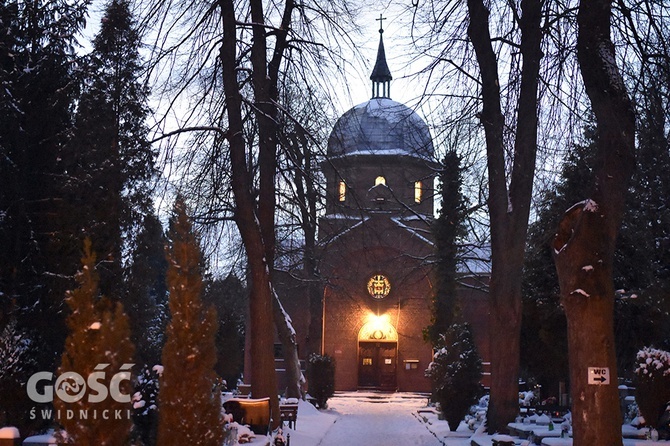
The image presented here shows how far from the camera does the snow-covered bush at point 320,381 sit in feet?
103

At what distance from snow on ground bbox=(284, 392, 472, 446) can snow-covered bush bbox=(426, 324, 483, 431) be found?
0.67 meters

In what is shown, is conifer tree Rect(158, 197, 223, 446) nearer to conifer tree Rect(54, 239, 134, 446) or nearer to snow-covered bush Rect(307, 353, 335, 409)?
conifer tree Rect(54, 239, 134, 446)

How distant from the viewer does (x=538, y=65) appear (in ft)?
49.0

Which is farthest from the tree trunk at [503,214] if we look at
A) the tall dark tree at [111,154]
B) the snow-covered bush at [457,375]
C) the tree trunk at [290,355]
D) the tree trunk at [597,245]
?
the tree trunk at [290,355]

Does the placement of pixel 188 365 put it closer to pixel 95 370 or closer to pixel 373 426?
pixel 95 370

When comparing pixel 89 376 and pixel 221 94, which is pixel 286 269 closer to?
pixel 221 94

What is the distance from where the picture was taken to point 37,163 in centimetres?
1905

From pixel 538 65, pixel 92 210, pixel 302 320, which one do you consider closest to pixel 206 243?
pixel 92 210

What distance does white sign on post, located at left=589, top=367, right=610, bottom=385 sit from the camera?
33.5 feet

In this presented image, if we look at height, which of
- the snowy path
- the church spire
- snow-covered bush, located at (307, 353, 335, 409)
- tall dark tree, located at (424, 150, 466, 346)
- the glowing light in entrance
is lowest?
the snowy path

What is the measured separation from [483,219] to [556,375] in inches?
311

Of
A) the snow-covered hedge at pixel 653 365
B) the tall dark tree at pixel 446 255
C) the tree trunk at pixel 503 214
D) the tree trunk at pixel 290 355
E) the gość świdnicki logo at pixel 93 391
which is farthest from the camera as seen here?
the tall dark tree at pixel 446 255

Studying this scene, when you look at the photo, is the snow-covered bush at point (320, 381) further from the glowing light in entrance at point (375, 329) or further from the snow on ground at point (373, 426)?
the glowing light in entrance at point (375, 329)

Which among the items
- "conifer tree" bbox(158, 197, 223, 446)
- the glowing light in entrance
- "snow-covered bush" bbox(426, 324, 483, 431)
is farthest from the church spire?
"conifer tree" bbox(158, 197, 223, 446)
